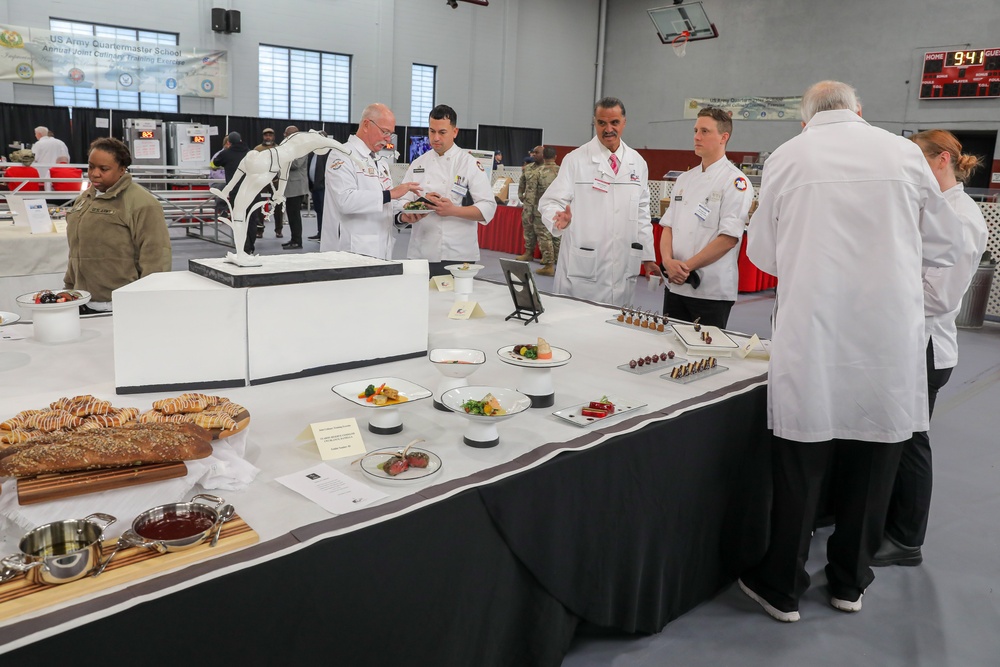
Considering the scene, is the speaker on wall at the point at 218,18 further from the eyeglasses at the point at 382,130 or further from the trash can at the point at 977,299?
the trash can at the point at 977,299

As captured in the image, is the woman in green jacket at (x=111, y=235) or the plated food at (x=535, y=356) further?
the woman in green jacket at (x=111, y=235)

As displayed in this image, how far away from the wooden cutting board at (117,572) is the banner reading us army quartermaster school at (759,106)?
42.7 ft

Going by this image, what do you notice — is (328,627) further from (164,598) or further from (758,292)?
(758,292)

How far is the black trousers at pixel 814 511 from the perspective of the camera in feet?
6.26

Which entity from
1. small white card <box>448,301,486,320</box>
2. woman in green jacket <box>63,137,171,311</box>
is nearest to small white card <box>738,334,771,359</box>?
small white card <box>448,301,486,320</box>

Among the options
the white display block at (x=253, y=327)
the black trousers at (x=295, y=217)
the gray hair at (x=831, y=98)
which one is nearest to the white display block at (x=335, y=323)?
the white display block at (x=253, y=327)

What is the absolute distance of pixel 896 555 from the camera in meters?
2.31

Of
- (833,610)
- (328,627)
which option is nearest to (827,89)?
(833,610)

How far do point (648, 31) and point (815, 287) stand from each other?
49.0ft

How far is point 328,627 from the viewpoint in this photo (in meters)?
1.14

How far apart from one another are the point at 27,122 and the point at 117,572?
1261 cm

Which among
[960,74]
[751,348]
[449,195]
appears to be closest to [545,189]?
[449,195]

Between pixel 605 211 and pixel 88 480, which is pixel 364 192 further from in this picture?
pixel 88 480

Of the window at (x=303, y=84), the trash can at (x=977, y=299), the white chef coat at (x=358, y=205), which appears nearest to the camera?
the white chef coat at (x=358, y=205)
